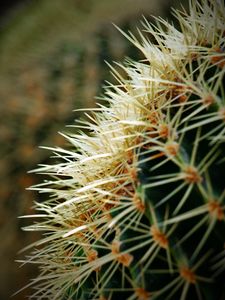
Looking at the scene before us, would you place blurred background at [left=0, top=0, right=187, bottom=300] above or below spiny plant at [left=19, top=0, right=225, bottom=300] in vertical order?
above

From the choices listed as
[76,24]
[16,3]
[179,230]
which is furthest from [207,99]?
[16,3]

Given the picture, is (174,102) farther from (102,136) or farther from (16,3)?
(16,3)

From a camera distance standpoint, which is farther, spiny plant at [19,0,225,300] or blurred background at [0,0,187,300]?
blurred background at [0,0,187,300]

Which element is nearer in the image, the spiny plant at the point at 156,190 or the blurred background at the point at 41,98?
the spiny plant at the point at 156,190

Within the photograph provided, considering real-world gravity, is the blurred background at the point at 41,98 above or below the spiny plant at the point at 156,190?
above
